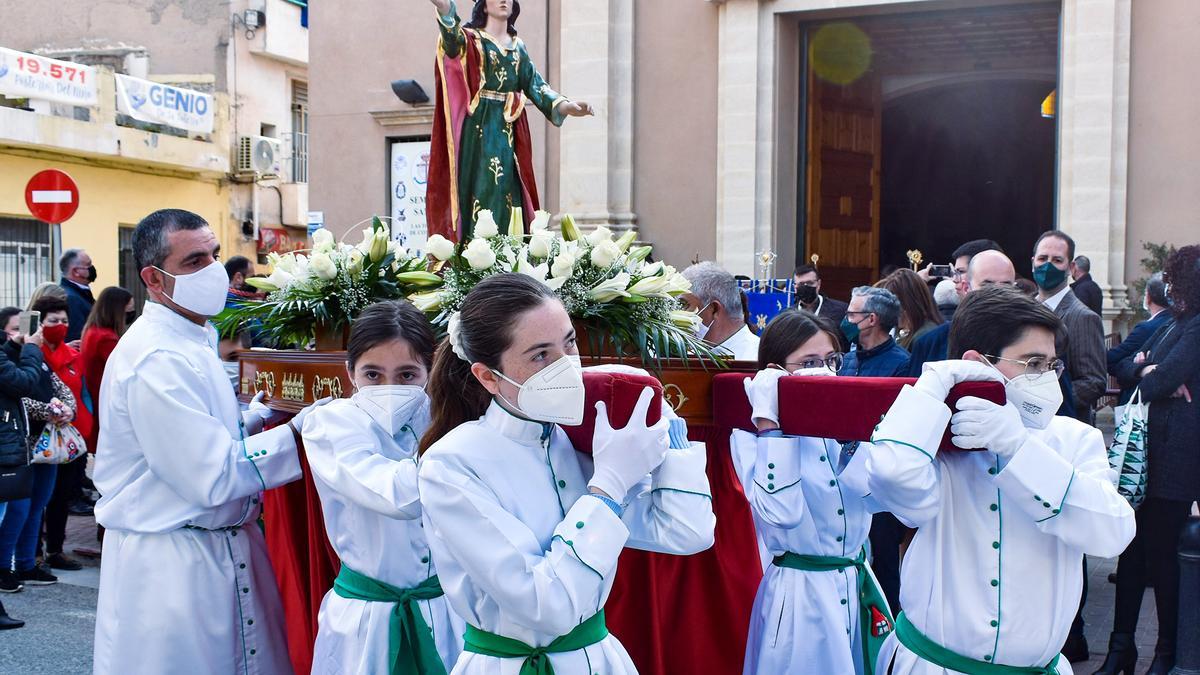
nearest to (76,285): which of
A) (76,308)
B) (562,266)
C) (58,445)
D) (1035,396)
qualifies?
(76,308)

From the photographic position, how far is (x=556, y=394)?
258cm

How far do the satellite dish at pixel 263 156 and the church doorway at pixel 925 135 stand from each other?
12.1 m

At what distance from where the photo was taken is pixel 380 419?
3.40 metres

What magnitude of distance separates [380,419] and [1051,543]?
175 centimetres

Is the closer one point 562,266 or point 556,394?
point 556,394

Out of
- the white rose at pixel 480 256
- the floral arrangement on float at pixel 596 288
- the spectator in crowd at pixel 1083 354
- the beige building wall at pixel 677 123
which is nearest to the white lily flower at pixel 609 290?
the floral arrangement on float at pixel 596 288

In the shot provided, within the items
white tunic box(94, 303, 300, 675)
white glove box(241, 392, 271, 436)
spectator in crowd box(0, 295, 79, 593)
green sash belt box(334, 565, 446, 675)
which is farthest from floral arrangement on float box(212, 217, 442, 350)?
spectator in crowd box(0, 295, 79, 593)

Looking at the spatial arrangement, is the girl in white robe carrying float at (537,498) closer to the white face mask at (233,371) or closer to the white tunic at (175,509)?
the white tunic at (175,509)

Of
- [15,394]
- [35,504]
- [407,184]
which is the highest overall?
[407,184]

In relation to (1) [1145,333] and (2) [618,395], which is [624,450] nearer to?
(2) [618,395]

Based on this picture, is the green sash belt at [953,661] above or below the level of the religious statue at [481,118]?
below

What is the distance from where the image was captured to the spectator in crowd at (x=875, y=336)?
19.5ft

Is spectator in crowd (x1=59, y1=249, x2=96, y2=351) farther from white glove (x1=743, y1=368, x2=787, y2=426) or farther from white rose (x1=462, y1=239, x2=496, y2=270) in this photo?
white glove (x1=743, y1=368, x2=787, y2=426)

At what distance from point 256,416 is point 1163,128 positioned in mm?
9891
